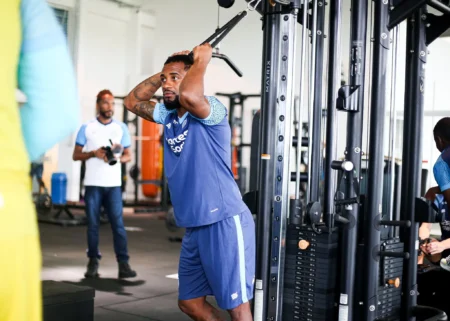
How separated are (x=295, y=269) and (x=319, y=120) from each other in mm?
741

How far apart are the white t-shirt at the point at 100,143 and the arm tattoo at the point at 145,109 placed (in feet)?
6.48

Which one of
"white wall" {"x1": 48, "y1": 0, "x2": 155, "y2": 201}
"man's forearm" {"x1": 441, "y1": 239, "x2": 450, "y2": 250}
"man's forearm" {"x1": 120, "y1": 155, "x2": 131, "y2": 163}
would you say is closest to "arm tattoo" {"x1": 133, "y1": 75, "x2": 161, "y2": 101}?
"man's forearm" {"x1": 441, "y1": 239, "x2": 450, "y2": 250}

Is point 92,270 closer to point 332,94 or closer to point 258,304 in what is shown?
point 258,304

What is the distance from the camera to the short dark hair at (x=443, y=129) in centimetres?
354

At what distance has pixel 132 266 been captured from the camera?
18.6 ft

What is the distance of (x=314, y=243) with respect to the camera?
10.0 ft

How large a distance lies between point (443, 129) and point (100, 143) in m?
2.70

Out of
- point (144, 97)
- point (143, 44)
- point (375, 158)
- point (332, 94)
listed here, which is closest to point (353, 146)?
point (375, 158)

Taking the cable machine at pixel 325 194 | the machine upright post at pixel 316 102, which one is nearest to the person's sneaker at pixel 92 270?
the cable machine at pixel 325 194

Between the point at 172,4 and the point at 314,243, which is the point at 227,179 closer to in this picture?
the point at 314,243

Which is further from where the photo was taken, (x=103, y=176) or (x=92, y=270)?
(x=92, y=270)

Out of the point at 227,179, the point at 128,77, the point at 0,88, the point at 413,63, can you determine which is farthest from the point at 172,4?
the point at 0,88

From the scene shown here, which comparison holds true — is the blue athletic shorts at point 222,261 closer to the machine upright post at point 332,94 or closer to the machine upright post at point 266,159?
the machine upright post at point 266,159

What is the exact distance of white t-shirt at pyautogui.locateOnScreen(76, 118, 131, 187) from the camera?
4.97m
